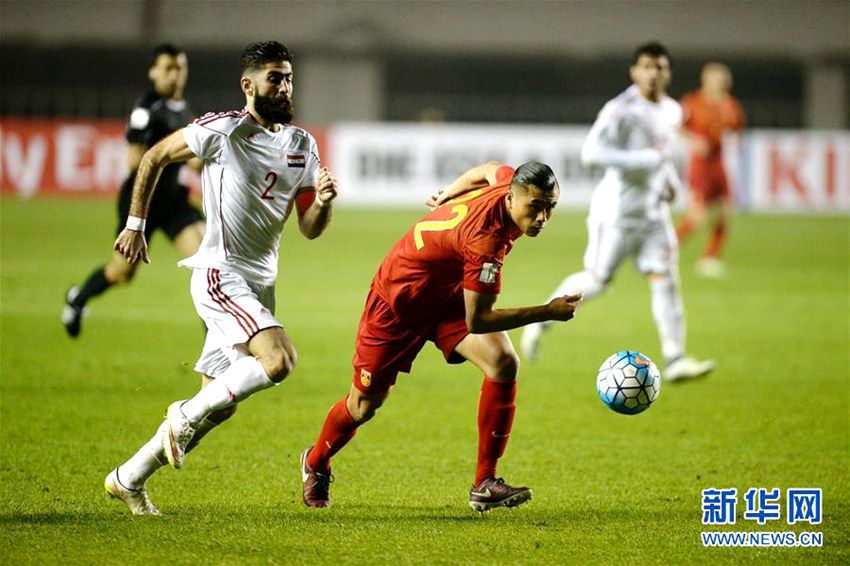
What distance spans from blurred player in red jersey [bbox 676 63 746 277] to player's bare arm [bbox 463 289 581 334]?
11962 mm

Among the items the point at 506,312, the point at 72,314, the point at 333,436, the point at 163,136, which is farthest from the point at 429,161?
the point at 506,312

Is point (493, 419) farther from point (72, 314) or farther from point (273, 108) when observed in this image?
point (72, 314)

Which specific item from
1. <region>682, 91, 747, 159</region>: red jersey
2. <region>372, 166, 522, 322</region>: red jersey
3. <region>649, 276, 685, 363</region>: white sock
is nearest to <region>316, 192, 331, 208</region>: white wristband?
<region>372, 166, 522, 322</region>: red jersey

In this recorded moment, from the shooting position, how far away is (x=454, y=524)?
544 cm

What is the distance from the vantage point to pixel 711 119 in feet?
57.7

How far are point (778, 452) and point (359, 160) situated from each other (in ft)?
67.8

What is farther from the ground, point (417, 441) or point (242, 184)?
point (242, 184)

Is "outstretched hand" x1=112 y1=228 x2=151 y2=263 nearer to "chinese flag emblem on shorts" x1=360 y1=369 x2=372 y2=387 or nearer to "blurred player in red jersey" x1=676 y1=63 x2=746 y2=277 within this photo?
"chinese flag emblem on shorts" x1=360 y1=369 x2=372 y2=387

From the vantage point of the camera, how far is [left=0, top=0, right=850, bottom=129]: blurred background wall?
33438 millimetres

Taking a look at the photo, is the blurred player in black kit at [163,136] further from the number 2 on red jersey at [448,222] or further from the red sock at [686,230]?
the red sock at [686,230]

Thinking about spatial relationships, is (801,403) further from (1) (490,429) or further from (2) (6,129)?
(2) (6,129)

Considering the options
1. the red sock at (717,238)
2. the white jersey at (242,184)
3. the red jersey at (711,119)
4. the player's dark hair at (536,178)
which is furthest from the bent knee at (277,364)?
the red jersey at (711,119)

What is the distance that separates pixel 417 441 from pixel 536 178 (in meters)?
2.55

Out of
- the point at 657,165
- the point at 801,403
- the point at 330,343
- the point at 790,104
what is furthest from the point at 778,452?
the point at 790,104
